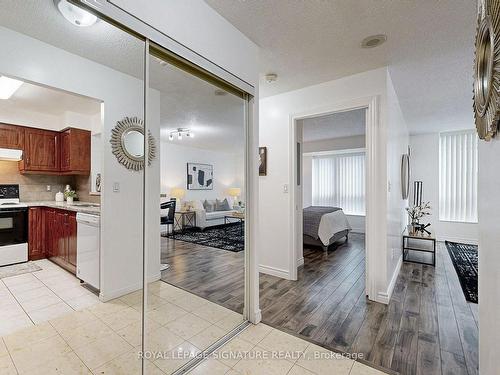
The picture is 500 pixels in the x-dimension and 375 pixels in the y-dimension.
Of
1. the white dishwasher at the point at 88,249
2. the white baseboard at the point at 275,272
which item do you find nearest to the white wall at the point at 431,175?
the white baseboard at the point at 275,272

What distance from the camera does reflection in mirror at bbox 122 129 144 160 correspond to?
1536 millimetres

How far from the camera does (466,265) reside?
3924mm

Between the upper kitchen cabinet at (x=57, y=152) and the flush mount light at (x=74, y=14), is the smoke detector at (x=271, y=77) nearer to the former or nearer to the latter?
the flush mount light at (x=74, y=14)

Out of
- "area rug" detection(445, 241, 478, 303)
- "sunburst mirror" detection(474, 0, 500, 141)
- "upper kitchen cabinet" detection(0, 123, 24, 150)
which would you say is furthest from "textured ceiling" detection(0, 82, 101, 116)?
"area rug" detection(445, 241, 478, 303)

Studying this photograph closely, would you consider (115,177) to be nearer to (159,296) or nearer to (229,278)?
(159,296)

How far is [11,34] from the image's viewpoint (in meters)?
1.12

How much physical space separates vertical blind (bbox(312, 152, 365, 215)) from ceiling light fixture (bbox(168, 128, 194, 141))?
19.6ft

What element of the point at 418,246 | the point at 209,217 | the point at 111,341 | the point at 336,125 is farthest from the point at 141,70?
the point at 418,246

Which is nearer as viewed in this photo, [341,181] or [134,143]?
[134,143]

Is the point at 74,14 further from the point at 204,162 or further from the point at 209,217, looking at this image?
the point at 209,217

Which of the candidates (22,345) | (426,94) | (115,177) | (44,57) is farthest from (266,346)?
(426,94)

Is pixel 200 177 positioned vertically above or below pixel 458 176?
below

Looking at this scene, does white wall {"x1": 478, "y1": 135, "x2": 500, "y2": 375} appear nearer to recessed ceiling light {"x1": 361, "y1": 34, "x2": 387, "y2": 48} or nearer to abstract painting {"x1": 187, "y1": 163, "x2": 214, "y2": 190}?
recessed ceiling light {"x1": 361, "y1": 34, "x2": 387, "y2": 48}

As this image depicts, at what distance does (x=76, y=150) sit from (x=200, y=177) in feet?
3.41
